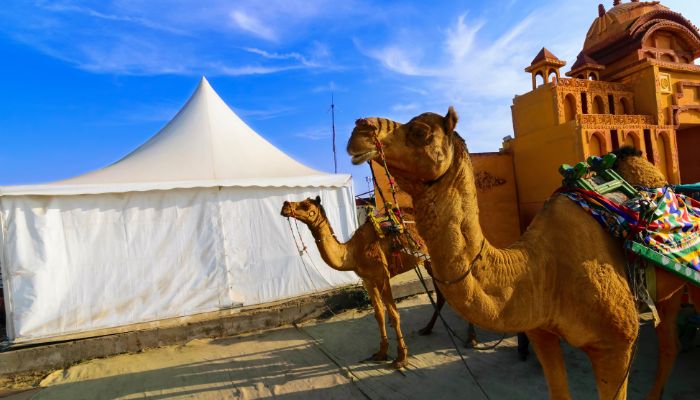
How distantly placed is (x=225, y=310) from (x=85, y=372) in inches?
85.1

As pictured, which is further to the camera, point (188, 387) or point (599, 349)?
point (188, 387)

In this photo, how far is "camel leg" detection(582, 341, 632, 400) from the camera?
81.8 inches

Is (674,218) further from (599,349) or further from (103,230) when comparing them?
(103,230)

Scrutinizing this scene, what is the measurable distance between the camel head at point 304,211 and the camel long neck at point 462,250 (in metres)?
2.83

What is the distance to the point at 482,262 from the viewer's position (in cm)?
184

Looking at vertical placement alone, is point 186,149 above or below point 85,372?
above

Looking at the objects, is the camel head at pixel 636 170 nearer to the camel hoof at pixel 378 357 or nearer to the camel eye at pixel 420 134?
the camel eye at pixel 420 134

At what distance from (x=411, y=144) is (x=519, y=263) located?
36.3 inches

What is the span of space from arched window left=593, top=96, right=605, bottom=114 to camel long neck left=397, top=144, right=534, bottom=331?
7.32 m

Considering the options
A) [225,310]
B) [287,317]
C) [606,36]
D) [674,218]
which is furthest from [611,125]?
[225,310]

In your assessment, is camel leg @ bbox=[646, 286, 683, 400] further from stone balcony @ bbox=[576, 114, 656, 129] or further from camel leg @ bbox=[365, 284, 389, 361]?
stone balcony @ bbox=[576, 114, 656, 129]

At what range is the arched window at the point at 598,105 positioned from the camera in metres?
7.56

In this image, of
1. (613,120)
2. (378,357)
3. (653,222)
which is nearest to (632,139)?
(613,120)

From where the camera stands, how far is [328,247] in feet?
14.8
